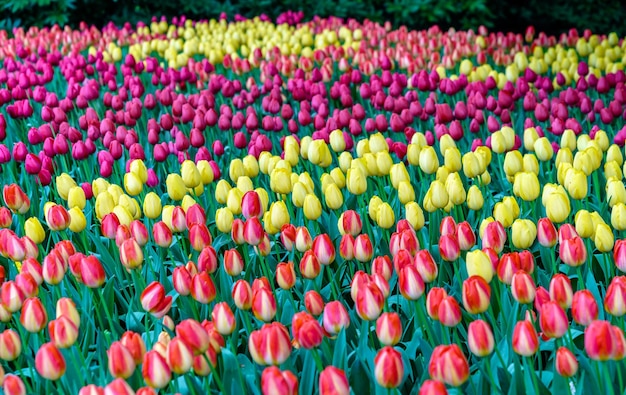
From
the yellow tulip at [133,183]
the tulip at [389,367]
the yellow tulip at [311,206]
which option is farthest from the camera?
the yellow tulip at [133,183]

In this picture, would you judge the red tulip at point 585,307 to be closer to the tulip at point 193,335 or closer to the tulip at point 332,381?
the tulip at point 332,381

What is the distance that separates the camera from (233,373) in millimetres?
2080

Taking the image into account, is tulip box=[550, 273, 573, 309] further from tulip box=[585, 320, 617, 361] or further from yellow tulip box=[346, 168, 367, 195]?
yellow tulip box=[346, 168, 367, 195]

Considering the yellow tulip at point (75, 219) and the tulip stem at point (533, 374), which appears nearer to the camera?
the tulip stem at point (533, 374)

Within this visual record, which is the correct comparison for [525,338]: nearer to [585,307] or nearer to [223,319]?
[585,307]

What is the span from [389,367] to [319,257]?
2.43 feet

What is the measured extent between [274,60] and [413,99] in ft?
6.70

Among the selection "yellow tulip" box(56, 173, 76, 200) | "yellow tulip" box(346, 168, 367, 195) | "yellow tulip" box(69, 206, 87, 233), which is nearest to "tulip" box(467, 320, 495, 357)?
"yellow tulip" box(346, 168, 367, 195)

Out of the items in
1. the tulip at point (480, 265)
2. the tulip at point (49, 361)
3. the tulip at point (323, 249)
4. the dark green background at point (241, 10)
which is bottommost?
the tulip at point (49, 361)

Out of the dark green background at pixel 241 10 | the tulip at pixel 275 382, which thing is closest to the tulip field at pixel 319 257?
the tulip at pixel 275 382

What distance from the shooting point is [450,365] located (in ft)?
5.45

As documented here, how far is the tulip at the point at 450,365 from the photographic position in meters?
1.66

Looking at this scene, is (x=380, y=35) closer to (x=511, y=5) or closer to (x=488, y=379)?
(x=511, y=5)

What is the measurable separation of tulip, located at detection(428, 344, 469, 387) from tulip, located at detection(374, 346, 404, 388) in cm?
7
